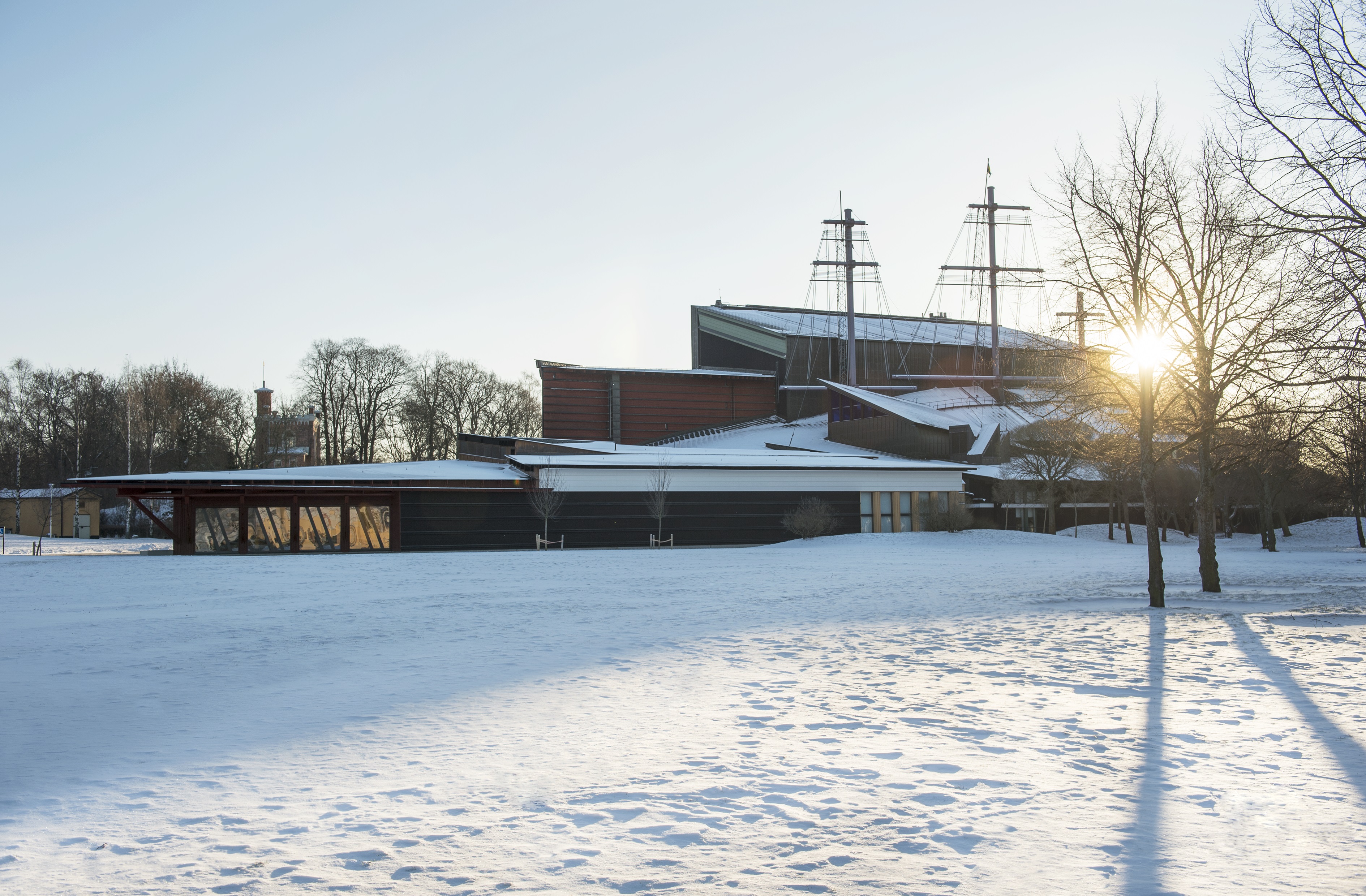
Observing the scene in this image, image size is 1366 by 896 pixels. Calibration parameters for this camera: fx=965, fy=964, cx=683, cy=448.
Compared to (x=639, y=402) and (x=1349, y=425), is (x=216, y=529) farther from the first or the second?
(x=1349, y=425)

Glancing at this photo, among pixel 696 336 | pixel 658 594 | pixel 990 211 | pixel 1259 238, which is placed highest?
pixel 990 211

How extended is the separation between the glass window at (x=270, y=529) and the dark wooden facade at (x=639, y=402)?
73.6ft

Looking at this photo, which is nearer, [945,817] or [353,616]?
[945,817]

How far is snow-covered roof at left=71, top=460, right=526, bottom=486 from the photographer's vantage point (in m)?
31.7

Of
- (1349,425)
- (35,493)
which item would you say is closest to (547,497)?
(1349,425)

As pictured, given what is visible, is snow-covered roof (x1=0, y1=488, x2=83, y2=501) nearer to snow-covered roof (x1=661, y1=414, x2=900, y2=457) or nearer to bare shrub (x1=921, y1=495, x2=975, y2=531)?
snow-covered roof (x1=661, y1=414, x2=900, y2=457)

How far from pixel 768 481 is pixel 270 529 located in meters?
18.4

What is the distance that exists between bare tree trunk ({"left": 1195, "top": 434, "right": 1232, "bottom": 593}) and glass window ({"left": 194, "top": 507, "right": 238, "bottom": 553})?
30195mm

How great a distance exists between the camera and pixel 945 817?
4.96m

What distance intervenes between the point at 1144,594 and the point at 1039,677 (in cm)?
915

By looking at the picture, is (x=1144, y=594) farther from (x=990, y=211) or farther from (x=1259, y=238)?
(x=990, y=211)

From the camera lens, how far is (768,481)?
3781 cm

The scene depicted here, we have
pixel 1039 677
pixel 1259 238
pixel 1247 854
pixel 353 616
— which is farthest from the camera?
pixel 353 616

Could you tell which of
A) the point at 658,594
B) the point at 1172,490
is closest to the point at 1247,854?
the point at 658,594
